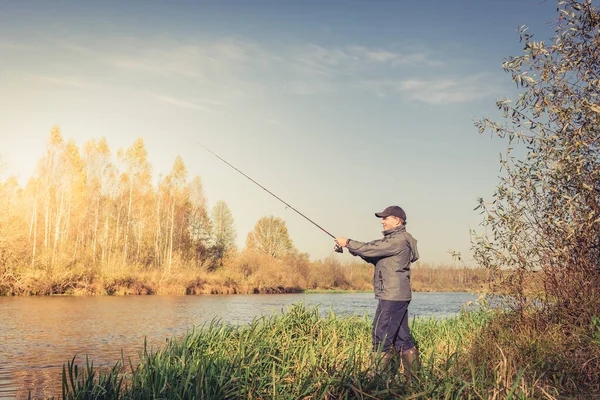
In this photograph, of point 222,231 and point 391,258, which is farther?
point 222,231

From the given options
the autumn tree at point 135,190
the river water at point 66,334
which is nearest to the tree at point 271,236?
the autumn tree at point 135,190

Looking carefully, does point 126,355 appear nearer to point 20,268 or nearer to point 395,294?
point 395,294

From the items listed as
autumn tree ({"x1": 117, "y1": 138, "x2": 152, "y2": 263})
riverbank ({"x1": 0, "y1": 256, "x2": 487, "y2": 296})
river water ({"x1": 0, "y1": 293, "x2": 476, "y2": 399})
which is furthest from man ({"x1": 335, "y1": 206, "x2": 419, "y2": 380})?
autumn tree ({"x1": 117, "y1": 138, "x2": 152, "y2": 263})

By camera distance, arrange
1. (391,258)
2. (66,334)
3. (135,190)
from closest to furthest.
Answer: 1. (391,258)
2. (66,334)
3. (135,190)

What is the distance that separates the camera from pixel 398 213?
21.3ft

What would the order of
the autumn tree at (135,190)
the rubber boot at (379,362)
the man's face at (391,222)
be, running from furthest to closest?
the autumn tree at (135,190) < the man's face at (391,222) < the rubber boot at (379,362)

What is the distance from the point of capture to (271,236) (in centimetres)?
5978

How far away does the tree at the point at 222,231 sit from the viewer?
172ft

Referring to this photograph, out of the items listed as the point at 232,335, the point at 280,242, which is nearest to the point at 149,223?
the point at 280,242

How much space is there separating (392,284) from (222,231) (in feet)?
162

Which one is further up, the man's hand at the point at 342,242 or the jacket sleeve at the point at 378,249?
the man's hand at the point at 342,242

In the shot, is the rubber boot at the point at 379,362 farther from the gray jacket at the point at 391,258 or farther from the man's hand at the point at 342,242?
the man's hand at the point at 342,242

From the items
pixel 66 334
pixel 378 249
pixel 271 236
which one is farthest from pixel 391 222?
pixel 271 236

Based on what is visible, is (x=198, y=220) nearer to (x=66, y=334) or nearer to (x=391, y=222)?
(x=66, y=334)
